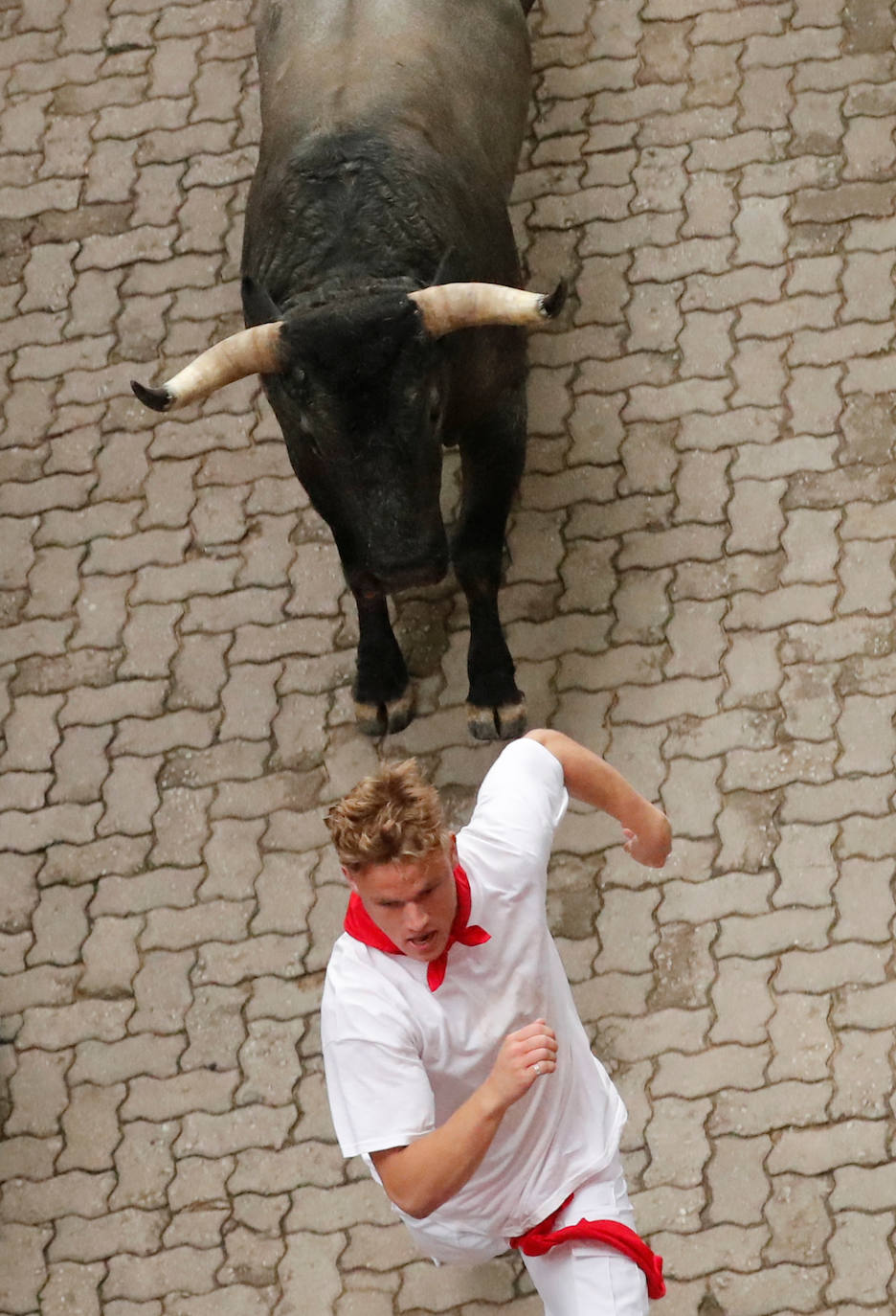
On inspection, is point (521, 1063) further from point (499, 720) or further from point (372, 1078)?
point (499, 720)

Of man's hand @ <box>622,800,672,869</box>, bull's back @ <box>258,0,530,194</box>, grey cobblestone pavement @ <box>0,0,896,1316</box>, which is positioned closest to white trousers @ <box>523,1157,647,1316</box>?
man's hand @ <box>622,800,672,869</box>

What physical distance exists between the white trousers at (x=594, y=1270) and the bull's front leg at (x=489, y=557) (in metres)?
2.33

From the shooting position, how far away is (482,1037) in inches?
155

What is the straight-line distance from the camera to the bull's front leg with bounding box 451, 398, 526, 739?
6203mm

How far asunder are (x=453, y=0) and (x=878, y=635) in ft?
9.79

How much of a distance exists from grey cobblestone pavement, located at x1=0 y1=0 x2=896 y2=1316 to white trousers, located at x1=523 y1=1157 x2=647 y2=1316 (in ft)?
3.63

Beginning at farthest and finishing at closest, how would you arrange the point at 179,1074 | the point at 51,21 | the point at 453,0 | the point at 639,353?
the point at 51,21, the point at 639,353, the point at 453,0, the point at 179,1074

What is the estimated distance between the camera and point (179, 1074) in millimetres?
5824

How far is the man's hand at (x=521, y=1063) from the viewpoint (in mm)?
3486

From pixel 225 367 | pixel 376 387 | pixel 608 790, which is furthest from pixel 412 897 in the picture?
pixel 225 367

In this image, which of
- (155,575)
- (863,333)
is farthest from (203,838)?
(863,333)

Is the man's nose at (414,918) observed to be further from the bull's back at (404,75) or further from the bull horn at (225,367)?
the bull's back at (404,75)

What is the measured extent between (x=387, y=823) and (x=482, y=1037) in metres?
0.64

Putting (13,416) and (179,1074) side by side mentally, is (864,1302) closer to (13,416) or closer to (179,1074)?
(179,1074)
